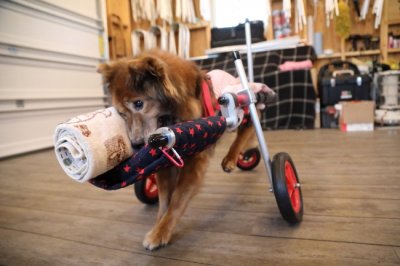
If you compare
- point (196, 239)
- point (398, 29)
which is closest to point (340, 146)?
point (196, 239)

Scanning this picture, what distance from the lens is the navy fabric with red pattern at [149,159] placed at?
2.63ft

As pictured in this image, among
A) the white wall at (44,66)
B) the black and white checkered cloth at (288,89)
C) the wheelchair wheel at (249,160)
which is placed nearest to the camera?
the wheelchair wheel at (249,160)

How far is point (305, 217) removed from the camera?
118cm

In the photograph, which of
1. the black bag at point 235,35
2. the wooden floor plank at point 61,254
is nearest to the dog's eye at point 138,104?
the wooden floor plank at point 61,254

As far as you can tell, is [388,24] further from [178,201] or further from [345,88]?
[178,201]

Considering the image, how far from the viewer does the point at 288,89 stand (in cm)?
396

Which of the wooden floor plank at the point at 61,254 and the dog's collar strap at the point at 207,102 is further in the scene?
the dog's collar strap at the point at 207,102

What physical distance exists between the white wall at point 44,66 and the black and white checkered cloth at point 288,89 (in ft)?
7.21

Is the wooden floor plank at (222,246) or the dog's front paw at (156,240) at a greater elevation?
the dog's front paw at (156,240)

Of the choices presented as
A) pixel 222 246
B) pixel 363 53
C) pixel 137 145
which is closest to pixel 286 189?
pixel 222 246

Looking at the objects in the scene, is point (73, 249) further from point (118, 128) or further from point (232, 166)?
point (232, 166)

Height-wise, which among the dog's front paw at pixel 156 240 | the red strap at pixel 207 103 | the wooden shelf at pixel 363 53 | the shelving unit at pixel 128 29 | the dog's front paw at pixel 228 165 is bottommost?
the dog's front paw at pixel 156 240

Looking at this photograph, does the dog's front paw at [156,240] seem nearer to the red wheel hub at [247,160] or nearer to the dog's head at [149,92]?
the dog's head at [149,92]

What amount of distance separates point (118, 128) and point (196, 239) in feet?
1.62
